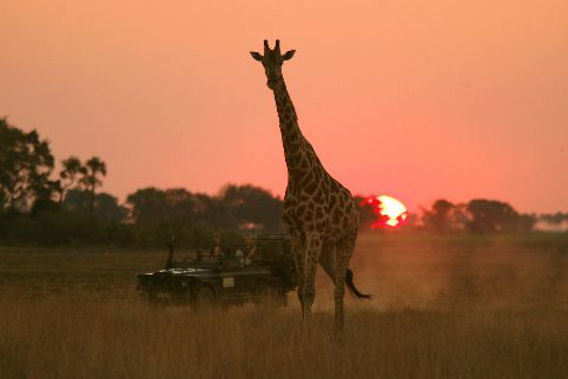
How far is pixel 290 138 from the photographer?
452 inches

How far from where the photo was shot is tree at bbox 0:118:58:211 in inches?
2383

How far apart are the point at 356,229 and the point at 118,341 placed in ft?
13.7

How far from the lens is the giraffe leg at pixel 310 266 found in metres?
10.9

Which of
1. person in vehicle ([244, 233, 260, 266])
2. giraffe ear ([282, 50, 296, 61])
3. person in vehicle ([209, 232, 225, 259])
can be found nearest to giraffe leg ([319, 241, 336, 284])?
giraffe ear ([282, 50, 296, 61])

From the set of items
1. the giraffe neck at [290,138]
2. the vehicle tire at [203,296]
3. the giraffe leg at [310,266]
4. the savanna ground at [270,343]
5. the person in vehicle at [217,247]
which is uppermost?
the giraffe neck at [290,138]

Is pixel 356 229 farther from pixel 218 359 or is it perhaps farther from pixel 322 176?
pixel 218 359

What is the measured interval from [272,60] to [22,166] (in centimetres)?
5442

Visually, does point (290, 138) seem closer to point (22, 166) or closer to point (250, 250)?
point (250, 250)

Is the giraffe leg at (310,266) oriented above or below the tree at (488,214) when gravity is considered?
below

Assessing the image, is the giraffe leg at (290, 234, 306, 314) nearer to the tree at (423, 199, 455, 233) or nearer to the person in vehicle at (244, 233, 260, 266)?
the person in vehicle at (244, 233, 260, 266)

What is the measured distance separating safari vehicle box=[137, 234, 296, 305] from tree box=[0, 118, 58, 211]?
46.9m

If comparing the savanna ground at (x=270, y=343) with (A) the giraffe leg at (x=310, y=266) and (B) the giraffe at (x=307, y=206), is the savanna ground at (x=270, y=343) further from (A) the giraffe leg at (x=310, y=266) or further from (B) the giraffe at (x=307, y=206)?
(B) the giraffe at (x=307, y=206)

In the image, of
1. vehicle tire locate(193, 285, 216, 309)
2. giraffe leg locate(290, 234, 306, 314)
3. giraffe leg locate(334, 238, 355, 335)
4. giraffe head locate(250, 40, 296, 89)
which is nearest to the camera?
giraffe head locate(250, 40, 296, 89)

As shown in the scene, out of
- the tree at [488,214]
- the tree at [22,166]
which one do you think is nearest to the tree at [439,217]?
the tree at [488,214]
